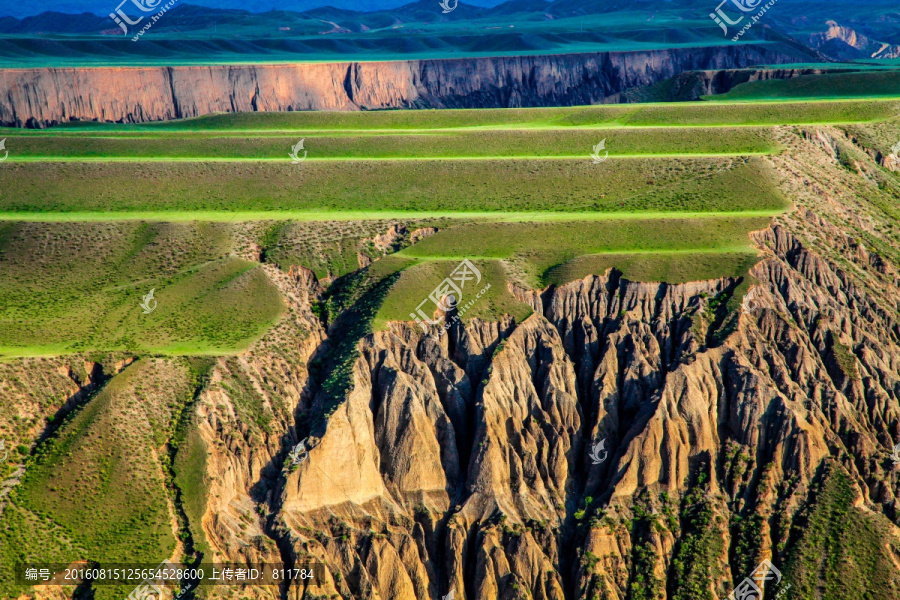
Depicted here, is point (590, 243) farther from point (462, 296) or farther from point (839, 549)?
→ point (839, 549)

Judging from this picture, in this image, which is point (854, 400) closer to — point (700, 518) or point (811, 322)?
point (811, 322)

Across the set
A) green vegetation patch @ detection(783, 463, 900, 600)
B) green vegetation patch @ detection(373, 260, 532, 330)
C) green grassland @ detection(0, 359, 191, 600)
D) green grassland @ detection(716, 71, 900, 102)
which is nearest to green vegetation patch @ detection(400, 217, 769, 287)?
green vegetation patch @ detection(373, 260, 532, 330)

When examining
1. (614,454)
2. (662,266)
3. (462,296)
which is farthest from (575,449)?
(662,266)

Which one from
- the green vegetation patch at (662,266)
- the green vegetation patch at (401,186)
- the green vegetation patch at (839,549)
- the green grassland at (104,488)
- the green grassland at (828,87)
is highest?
the green vegetation patch at (401,186)

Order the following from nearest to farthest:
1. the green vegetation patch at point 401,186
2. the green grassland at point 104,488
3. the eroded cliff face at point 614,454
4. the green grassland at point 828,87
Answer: the green grassland at point 104,488, the eroded cliff face at point 614,454, the green vegetation patch at point 401,186, the green grassland at point 828,87

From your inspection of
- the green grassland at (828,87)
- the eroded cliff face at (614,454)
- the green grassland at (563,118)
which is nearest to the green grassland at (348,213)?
the green grassland at (563,118)

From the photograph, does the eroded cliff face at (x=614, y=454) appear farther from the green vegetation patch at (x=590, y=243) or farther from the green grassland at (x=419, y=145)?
the green grassland at (x=419, y=145)

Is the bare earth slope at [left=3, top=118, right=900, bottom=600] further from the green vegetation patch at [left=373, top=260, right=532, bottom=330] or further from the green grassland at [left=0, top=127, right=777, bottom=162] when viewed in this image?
the green grassland at [left=0, top=127, right=777, bottom=162]
